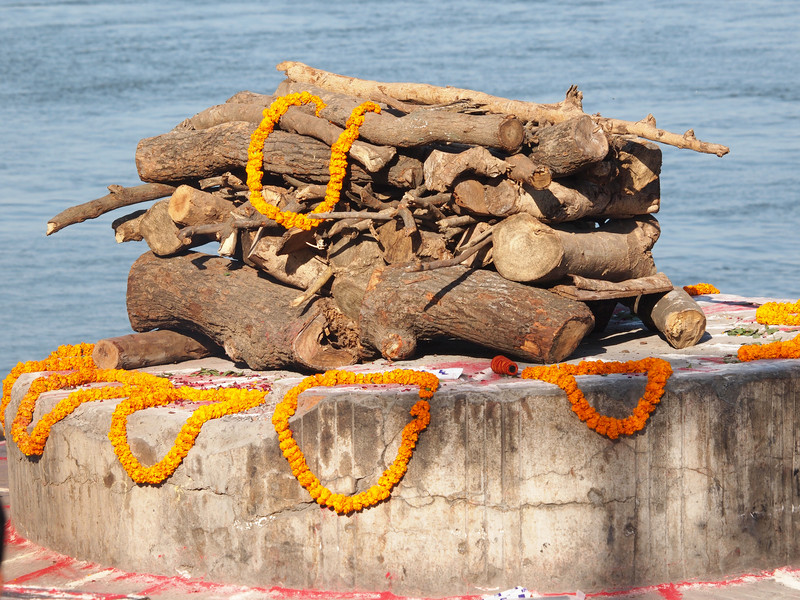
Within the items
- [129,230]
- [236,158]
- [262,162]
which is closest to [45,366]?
[129,230]

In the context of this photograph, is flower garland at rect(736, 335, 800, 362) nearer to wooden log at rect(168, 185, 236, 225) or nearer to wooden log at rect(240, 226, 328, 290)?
wooden log at rect(240, 226, 328, 290)

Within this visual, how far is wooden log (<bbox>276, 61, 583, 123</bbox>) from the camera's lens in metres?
9.54

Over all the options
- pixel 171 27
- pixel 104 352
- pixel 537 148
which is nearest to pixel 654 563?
pixel 537 148

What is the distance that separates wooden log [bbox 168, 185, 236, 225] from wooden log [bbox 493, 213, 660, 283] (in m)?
2.56

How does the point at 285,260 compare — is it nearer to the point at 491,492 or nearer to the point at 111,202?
the point at 111,202

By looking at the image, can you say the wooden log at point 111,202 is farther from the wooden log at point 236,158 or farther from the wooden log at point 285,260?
the wooden log at point 285,260

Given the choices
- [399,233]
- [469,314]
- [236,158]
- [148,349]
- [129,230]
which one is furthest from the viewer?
[129,230]

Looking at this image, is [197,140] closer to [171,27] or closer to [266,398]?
[266,398]

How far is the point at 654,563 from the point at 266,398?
2.94 metres

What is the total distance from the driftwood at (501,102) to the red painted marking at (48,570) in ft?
15.3

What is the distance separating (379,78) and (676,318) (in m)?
18.3

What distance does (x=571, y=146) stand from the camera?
859 cm

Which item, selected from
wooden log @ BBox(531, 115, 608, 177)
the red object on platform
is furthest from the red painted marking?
wooden log @ BBox(531, 115, 608, 177)

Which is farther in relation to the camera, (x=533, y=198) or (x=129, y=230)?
(x=129, y=230)
